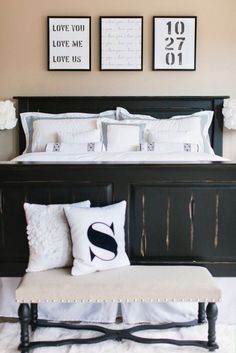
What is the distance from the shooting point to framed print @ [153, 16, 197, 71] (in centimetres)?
455

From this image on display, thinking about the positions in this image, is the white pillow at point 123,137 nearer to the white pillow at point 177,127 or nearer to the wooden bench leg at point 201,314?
the white pillow at point 177,127

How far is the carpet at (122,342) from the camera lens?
2393 mm

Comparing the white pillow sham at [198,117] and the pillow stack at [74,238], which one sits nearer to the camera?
the pillow stack at [74,238]

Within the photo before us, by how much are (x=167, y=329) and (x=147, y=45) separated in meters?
2.94

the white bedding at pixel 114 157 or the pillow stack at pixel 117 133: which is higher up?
the pillow stack at pixel 117 133

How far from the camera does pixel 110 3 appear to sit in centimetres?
455

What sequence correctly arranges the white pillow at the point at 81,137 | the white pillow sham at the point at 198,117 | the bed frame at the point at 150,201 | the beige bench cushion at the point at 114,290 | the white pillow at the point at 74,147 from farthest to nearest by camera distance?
the white pillow sham at the point at 198,117 < the white pillow at the point at 81,137 < the white pillow at the point at 74,147 < the bed frame at the point at 150,201 < the beige bench cushion at the point at 114,290

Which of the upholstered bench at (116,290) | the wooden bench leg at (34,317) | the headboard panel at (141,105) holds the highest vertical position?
the headboard panel at (141,105)

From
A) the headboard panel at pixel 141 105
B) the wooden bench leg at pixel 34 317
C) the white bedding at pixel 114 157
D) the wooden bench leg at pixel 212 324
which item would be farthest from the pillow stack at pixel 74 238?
the headboard panel at pixel 141 105

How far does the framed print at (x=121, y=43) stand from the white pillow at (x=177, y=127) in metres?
0.68

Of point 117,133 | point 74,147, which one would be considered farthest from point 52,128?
point 117,133

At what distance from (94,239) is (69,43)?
275 centimetres

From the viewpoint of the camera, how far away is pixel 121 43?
4.57 metres

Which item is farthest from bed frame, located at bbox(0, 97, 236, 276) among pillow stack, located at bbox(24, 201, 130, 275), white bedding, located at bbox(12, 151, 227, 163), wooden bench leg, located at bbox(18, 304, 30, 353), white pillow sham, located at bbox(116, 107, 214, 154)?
white pillow sham, located at bbox(116, 107, 214, 154)
